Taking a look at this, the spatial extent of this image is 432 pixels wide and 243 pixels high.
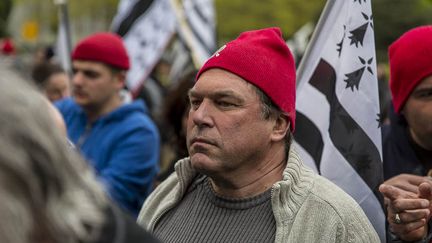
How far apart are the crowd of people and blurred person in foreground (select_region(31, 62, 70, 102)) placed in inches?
194

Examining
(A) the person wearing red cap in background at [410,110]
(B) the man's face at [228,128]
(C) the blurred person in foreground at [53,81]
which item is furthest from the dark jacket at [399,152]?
(C) the blurred person in foreground at [53,81]

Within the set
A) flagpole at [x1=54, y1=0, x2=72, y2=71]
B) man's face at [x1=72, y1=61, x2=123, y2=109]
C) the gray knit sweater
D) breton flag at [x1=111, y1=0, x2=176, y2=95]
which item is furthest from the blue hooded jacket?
breton flag at [x1=111, y1=0, x2=176, y2=95]

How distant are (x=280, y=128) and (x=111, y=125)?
2.60 metres

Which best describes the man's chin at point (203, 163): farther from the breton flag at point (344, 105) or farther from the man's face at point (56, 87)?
the man's face at point (56, 87)

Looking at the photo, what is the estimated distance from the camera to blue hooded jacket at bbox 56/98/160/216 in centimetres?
549

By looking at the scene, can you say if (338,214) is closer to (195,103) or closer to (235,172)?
(235,172)

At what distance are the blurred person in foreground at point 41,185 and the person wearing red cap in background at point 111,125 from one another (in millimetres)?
3965

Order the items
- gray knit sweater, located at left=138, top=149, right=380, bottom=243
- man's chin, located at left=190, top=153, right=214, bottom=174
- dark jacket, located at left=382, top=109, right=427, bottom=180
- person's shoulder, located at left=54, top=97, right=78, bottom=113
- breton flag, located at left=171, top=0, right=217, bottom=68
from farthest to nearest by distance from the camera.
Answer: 1. breton flag, located at left=171, top=0, right=217, bottom=68
2. person's shoulder, located at left=54, top=97, right=78, bottom=113
3. dark jacket, located at left=382, top=109, right=427, bottom=180
4. man's chin, located at left=190, top=153, right=214, bottom=174
5. gray knit sweater, located at left=138, top=149, right=380, bottom=243

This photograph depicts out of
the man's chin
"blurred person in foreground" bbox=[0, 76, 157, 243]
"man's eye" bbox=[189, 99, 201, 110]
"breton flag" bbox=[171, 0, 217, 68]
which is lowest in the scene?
"breton flag" bbox=[171, 0, 217, 68]

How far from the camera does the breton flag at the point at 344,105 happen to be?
3.59 meters

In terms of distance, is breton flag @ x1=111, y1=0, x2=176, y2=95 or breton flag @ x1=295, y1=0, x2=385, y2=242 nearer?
breton flag @ x1=295, y1=0, x2=385, y2=242

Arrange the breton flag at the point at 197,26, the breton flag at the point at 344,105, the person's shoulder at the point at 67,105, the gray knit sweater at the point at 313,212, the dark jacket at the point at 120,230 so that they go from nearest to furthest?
the dark jacket at the point at 120,230, the gray knit sweater at the point at 313,212, the breton flag at the point at 344,105, the person's shoulder at the point at 67,105, the breton flag at the point at 197,26

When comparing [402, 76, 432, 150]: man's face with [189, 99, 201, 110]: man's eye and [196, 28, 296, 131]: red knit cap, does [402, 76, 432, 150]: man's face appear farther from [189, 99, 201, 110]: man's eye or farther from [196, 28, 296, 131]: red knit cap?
[189, 99, 201, 110]: man's eye

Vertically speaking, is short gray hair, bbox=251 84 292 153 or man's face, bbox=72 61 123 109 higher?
short gray hair, bbox=251 84 292 153
